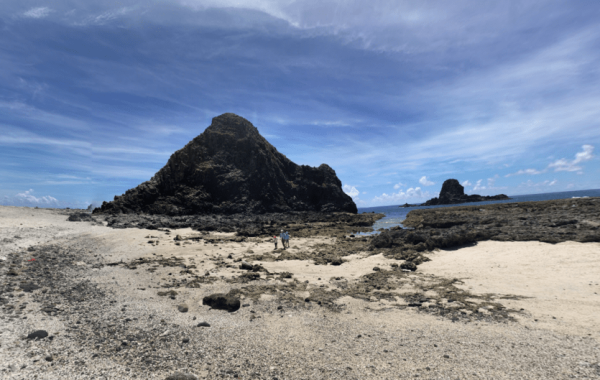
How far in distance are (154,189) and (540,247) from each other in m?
62.9

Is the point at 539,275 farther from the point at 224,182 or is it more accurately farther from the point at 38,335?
the point at 224,182

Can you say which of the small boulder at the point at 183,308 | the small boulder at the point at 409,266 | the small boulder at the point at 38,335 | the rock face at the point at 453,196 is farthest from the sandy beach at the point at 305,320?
the rock face at the point at 453,196

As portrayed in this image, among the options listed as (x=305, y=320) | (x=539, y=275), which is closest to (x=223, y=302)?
(x=305, y=320)

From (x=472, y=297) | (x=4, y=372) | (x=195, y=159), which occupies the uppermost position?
(x=195, y=159)

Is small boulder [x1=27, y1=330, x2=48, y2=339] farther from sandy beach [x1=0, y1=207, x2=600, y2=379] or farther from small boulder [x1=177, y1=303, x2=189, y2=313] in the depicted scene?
small boulder [x1=177, y1=303, x2=189, y2=313]

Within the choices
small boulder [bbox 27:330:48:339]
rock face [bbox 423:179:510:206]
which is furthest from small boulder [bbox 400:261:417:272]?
rock face [bbox 423:179:510:206]

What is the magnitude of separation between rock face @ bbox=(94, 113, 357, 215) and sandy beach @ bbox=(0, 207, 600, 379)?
155 ft

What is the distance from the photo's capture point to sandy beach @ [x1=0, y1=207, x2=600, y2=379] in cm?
454

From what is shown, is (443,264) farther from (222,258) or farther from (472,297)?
(222,258)

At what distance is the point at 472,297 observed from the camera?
805cm

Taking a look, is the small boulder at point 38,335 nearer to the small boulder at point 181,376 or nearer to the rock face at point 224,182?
the small boulder at point 181,376

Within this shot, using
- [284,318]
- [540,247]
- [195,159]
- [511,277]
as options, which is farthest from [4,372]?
[195,159]

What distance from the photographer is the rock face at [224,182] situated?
5688 cm

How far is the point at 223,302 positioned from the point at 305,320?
244 centimetres
